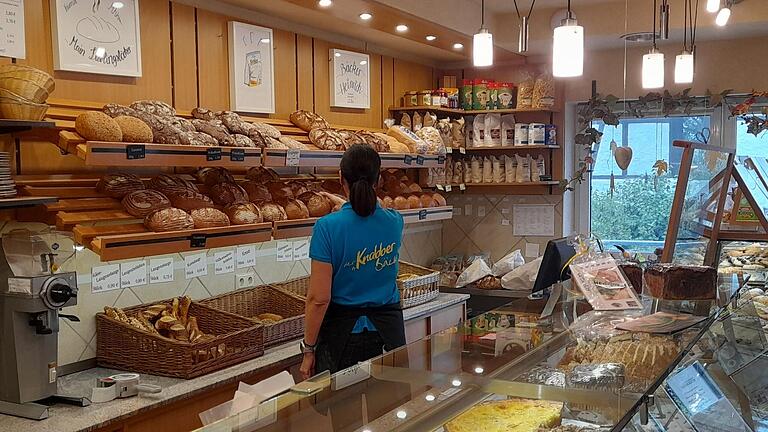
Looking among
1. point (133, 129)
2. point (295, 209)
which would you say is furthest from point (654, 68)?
point (133, 129)

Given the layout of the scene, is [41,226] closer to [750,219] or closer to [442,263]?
[750,219]

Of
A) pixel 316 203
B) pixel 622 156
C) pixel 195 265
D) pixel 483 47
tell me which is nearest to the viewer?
pixel 483 47

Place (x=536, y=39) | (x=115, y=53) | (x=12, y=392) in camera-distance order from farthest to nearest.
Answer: (x=536, y=39), (x=115, y=53), (x=12, y=392)

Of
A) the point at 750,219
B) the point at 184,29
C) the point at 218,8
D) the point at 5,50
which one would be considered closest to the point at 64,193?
the point at 5,50

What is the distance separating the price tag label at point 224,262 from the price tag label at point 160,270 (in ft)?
1.10

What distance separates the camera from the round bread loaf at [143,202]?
124 inches

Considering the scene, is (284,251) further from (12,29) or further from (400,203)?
(12,29)

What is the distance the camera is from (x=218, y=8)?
4.03 meters

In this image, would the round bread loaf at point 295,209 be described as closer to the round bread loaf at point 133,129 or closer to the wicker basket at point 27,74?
the round bread loaf at point 133,129

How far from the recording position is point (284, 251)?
15.2ft

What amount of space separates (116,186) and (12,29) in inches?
28.9

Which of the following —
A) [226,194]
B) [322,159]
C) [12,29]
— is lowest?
[226,194]

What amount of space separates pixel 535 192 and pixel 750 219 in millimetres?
2644

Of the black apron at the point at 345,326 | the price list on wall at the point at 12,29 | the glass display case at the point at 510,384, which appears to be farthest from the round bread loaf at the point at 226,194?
the glass display case at the point at 510,384
